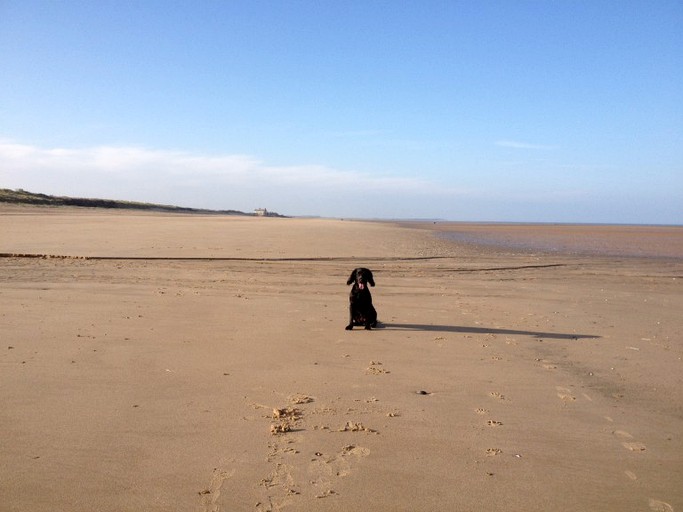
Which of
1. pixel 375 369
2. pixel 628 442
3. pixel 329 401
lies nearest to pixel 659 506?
pixel 628 442

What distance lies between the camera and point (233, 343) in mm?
5805

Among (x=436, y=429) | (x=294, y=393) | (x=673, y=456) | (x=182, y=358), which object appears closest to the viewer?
(x=673, y=456)

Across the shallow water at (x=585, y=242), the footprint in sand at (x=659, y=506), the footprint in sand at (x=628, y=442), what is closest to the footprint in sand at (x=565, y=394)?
the footprint in sand at (x=628, y=442)

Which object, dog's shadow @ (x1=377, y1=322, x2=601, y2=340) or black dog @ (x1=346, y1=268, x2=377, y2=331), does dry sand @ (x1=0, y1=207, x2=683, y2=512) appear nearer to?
dog's shadow @ (x1=377, y1=322, x2=601, y2=340)

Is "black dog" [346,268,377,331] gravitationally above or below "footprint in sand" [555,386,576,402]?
above

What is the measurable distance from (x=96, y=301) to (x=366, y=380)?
4726 millimetres

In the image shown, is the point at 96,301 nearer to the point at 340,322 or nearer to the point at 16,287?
the point at 16,287

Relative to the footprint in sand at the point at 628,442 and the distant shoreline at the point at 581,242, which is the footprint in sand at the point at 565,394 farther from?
the distant shoreline at the point at 581,242

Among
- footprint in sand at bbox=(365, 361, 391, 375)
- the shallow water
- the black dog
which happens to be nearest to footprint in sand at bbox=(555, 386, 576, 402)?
footprint in sand at bbox=(365, 361, 391, 375)

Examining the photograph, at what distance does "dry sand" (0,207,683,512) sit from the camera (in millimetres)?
2893

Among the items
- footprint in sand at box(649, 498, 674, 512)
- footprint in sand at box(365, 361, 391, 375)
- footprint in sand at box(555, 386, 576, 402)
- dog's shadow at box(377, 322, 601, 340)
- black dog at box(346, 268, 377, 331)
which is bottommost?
footprint in sand at box(649, 498, 674, 512)

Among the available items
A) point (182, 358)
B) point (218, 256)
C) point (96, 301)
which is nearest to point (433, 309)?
point (182, 358)

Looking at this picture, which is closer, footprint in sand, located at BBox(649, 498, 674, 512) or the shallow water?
footprint in sand, located at BBox(649, 498, 674, 512)

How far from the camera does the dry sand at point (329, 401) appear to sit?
114 inches
